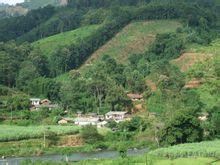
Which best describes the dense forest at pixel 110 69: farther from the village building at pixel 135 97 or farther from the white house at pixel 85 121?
the white house at pixel 85 121

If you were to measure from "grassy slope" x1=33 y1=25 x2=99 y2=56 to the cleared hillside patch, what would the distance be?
15.4ft

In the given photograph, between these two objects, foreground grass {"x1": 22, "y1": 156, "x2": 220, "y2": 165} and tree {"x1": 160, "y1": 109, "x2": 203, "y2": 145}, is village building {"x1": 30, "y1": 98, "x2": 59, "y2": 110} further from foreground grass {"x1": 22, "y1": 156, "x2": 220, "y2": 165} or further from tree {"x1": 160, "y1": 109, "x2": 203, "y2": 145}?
foreground grass {"x1": 22, "y1": 156, "x2": 220, "y2": 165}

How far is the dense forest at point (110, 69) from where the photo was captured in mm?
54406

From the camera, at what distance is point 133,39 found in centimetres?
8950

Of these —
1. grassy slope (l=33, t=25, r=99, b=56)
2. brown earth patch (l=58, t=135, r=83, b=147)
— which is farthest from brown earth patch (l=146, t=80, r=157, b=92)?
grassy slope (l=33, t=25, r=99, b=56)

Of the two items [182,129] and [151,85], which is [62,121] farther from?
[182,129]

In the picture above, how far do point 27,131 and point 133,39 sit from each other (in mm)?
41274

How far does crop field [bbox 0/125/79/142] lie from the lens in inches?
1977

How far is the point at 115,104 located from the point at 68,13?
50.1 metres

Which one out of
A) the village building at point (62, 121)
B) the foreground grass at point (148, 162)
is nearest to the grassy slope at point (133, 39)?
the village building at point (62, 121)

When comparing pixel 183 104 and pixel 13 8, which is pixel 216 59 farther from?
pixel 13 8

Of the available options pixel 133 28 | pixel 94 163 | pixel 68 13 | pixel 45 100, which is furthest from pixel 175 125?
pixel 68 13

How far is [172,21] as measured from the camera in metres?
94.8

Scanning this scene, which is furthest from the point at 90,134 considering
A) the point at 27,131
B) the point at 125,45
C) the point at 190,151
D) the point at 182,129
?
the point at 125,45
